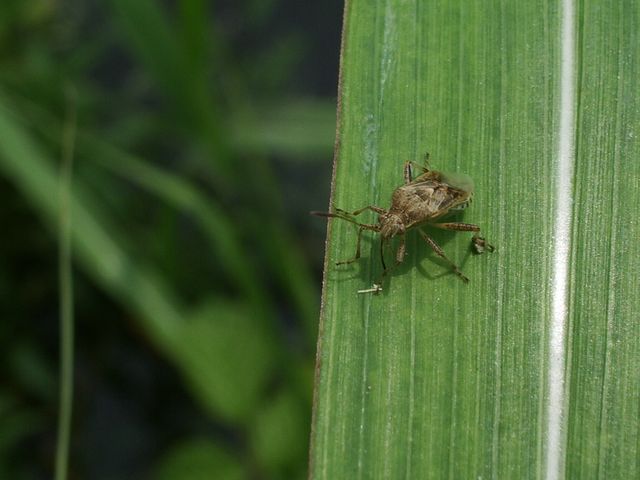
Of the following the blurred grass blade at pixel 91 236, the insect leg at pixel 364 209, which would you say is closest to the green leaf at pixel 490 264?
the insect leg at pixel 364 209

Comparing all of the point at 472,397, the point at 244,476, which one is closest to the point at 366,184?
the point at 472,397

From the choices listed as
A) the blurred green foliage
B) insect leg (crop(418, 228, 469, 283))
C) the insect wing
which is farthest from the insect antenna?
the blurred green foliage

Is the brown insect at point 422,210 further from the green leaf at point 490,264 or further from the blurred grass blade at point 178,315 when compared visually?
the blurred grass blade at point 178,315

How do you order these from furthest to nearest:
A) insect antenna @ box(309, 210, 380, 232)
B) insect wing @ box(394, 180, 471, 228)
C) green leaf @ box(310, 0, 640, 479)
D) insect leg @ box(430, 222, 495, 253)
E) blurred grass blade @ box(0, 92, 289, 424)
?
1. blurred grass blade @ box(0, 92, 289, 424)
2. insect wing @ box(394, 180, 471, 228)
3. insect leg @ box(430, 222, 495, 253)
4. insect antenna @ box(309, 210, 380, 232)
5. green leaf @ box(310, 0, 640, 479)

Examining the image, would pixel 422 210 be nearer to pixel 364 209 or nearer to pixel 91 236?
pixel 364 209

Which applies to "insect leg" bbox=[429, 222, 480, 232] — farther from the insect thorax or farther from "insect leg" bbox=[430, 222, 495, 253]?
the insect thorax

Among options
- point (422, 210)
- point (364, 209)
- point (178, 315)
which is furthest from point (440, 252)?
point (178, 315)

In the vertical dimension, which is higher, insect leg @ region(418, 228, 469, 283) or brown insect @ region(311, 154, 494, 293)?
brown insect @ region(311, 154, 494, 293)
